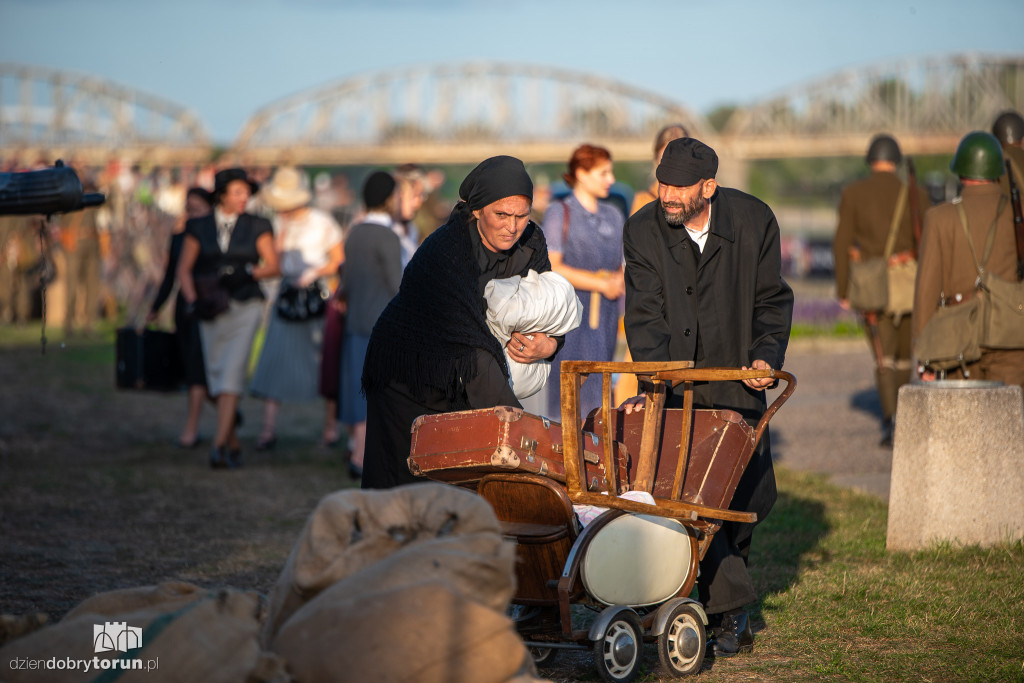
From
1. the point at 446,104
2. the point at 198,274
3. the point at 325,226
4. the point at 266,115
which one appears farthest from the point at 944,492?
the point at 446,104

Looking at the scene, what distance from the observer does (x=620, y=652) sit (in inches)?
164

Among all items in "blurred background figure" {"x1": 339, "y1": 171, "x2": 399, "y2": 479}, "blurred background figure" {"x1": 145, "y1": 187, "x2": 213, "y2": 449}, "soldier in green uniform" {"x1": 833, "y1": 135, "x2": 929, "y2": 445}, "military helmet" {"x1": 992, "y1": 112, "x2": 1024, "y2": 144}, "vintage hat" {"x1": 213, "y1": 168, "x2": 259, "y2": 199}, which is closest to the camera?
"military helmet" {"x1": 992, "y1": 112, "x2": 1024, "y2": 144}

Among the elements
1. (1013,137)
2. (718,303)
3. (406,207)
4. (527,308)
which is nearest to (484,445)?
(527,308)

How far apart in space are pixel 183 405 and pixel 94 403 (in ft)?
3.44

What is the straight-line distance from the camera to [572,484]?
13.3 ft

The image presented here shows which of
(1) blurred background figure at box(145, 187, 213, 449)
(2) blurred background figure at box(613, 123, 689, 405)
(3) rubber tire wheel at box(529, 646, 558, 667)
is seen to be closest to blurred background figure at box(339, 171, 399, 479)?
(1) blurred background figure at box(145, 187, 213, 449)

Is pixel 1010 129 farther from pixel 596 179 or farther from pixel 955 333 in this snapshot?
pixel 596 179

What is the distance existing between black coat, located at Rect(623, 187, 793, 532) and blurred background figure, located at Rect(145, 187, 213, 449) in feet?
18.0

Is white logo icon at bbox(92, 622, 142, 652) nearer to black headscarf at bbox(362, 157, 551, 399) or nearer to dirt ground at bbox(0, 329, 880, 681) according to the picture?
black headscarf at bbox(362, 157, 551, 399)

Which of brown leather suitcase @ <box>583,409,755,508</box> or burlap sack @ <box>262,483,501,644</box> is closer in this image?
burlap sack @ <box>262,483,501,644</box>

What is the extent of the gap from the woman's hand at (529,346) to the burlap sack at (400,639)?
58.1 inches

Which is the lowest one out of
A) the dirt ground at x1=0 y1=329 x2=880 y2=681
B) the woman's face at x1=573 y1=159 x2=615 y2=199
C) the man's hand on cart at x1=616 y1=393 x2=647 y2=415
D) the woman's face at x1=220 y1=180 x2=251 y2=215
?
the dirt ground at x1=0 y1=329 x2=880 y2=681

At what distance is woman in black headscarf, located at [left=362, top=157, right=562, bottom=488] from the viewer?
4.15m

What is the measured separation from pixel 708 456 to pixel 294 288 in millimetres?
6374
